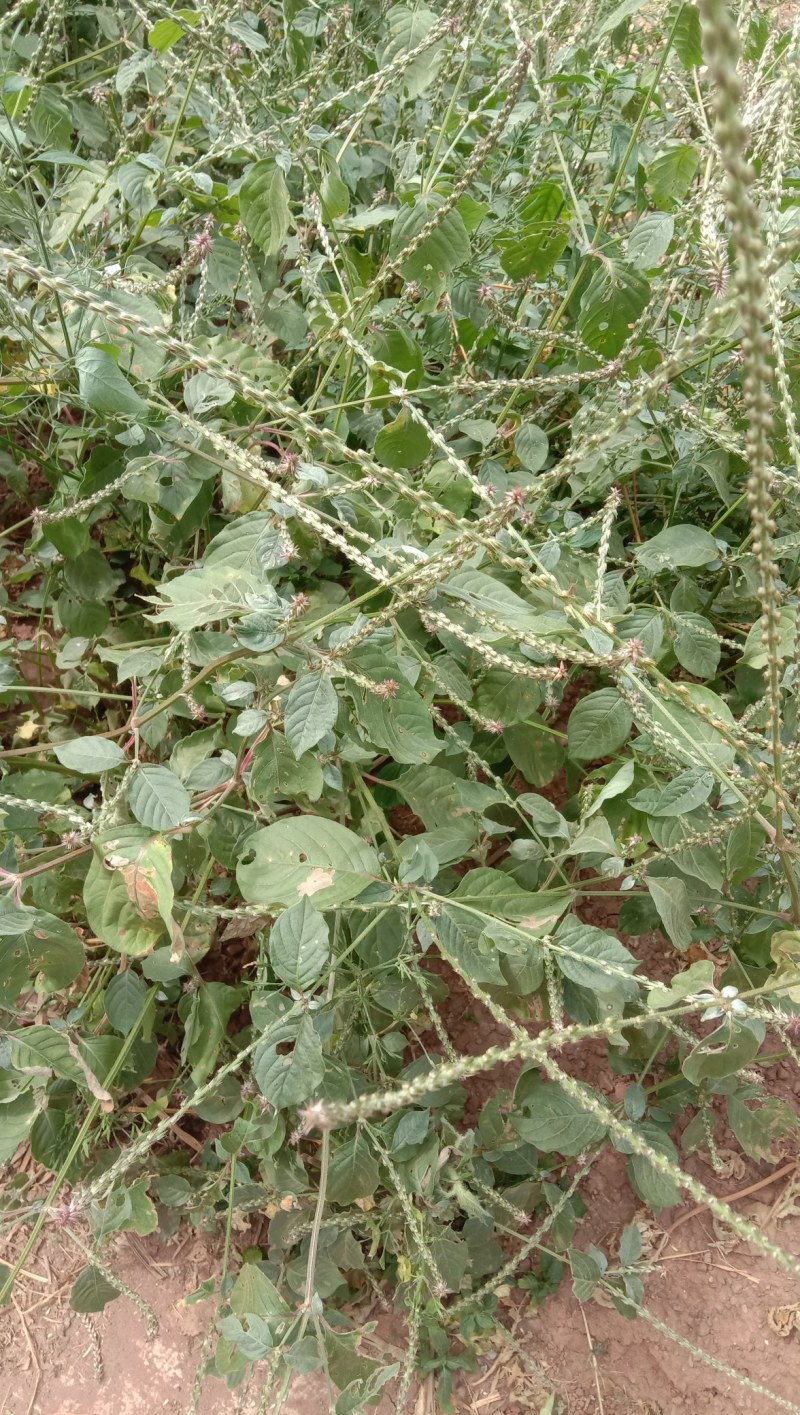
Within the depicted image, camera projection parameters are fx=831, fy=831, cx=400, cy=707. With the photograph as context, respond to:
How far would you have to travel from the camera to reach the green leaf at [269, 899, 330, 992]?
3.49 feet

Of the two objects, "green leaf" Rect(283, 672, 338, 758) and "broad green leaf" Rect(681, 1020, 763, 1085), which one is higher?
"green leaf" Rect(283, 672, 338, 758)

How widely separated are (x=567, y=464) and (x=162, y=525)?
982mm

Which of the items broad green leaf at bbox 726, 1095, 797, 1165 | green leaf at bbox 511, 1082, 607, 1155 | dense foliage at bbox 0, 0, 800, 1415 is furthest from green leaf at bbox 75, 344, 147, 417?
broad green leaf at bbox 726, 1095, 797, 1165

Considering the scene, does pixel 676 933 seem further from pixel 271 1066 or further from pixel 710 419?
pixel 710 419

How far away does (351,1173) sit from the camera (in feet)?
4.35

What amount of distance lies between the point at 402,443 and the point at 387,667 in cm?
42

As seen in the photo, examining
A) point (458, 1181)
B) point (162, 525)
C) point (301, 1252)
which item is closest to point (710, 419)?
point (162, 525)

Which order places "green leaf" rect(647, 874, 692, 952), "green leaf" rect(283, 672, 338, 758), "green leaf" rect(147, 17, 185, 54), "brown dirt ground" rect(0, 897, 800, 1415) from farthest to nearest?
1. "brown dirt ground" rect(0, 897, 800, 1415)
2. "green leaf" rect(147, 17, 185, 54)
3. "green leaf" rect(647, 874, 692, 952)
4. "green leaf" rect(283, 672, 338, 758)

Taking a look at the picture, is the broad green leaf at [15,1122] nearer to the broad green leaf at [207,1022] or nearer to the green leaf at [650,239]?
the broad green leaf at [207,1022]

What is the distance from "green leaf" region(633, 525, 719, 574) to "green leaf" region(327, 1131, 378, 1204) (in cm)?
107

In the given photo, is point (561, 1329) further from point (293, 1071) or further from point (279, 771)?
point (279, 771)

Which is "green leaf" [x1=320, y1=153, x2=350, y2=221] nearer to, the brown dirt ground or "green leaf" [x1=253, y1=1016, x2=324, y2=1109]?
"green leaf" [x1=253, y1=1016, x2=324, y2=1109]

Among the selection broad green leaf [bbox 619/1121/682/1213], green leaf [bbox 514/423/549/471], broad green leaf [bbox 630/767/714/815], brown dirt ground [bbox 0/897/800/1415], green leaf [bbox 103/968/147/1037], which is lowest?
brown dirt ground [bbox 0/897/800/1415]

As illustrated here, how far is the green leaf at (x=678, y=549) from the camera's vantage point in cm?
146
